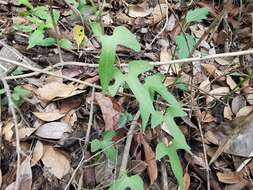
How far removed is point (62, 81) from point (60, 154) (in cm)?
33

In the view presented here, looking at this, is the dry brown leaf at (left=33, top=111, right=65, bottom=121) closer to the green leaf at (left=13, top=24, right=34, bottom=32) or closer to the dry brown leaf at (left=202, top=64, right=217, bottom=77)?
the green leaf at (left=13, top=24, right=34, bottom=32)

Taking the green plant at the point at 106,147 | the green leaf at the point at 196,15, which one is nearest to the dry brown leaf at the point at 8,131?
the green plant at the point at 106,147

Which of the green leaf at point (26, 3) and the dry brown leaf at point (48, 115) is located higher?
the green leaf at point (26, 3)

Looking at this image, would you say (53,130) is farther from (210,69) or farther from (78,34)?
(210,69)

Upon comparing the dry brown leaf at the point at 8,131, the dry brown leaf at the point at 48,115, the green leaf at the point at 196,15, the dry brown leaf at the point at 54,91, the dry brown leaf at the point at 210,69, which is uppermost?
the green leaf at the point at 196,15

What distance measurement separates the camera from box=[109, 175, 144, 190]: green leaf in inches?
56.1

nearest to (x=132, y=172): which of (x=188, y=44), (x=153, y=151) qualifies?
(x=153, y=151)

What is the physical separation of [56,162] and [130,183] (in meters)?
0.37

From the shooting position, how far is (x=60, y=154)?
171cm

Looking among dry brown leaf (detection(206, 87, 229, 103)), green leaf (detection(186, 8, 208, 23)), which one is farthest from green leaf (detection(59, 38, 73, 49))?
dry brown leaf (detection(206, 87, 229, 103))

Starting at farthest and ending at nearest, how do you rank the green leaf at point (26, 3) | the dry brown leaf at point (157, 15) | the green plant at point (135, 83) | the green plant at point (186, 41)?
the dry brown leaf at point (157, 15) < the green leaf at point (26, 3) < the green plant at point (186, 41) < the green plant at point (135, 83)

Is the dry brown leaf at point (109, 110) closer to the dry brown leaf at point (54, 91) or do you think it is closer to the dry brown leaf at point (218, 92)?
the dry brown leaf at point (54, 91)

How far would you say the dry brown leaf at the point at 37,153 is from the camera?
1678 millimetres

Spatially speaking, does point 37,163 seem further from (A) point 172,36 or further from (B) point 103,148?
(A) point 172,36
